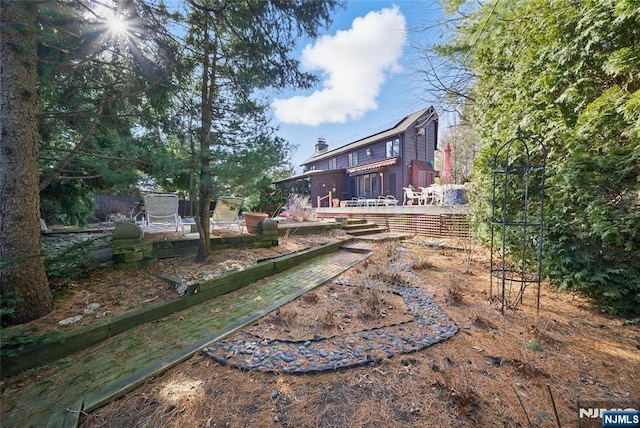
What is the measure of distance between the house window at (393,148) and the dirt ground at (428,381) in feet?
44.2

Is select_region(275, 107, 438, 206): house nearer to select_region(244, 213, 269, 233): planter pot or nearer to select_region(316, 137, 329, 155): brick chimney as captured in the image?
select_region(316, 137, 329, 155): brick chimney

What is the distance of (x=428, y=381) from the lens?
1913mm

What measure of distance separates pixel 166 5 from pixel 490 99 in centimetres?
630

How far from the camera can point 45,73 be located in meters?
3.00

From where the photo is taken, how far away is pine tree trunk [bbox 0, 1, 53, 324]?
250cm

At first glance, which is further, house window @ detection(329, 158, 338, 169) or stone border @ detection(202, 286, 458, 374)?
house window @ detection(329, 158, 338, 169)

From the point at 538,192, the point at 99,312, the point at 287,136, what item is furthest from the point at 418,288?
the point at 99,312

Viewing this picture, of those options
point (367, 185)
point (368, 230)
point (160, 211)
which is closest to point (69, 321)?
point (160, 211)

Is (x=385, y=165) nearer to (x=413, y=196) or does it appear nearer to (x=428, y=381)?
(x=413, y=196)

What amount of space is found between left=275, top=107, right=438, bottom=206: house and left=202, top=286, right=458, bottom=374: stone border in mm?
13123

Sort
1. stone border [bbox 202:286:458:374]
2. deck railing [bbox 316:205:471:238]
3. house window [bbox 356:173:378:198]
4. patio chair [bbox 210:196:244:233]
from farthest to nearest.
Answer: house window [bbox 356:173:378:198] → deck railing [bbox 316:205:471:238] → patio chair [bbox 210:196:244:233] → stone border [bbox 202:286:458:374]

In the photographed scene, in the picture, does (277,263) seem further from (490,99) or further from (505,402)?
(490,99)

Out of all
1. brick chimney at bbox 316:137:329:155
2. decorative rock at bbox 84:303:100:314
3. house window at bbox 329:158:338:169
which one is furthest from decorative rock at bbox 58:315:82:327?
brick chimney at bbox 316:137:329:155

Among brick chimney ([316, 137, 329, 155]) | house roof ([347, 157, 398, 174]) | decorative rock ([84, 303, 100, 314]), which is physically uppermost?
brick chimney ([316, 137, 329, 155])
